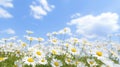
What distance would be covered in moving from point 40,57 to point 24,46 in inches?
189

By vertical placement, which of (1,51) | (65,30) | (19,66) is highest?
(65,30)

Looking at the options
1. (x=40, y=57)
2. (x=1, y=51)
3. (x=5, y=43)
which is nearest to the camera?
(x=40, y=57)

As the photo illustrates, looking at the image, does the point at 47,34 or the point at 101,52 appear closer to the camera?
the point at 101,52

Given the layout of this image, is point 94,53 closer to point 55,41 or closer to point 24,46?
point 55,41

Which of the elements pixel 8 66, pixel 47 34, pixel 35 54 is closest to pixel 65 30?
pixel 47 34

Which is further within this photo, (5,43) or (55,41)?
(5,43)

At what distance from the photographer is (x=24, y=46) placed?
10227mm

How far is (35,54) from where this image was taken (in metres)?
5.73

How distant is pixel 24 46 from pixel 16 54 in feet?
2.32

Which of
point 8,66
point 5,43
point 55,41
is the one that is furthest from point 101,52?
point 5,43

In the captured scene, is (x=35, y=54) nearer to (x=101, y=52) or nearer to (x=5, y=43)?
(x=101, y=52)

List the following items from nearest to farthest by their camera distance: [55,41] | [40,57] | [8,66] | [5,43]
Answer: [40,57] → [8,66] → [55,41] → [5,43]

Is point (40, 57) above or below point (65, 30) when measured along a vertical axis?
below

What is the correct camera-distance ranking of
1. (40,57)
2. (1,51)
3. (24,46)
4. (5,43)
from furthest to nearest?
(5,43)
(1,51)
(24,46)
(40,57)
